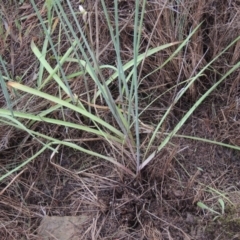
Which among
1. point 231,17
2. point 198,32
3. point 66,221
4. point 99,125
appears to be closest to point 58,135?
point 99,125

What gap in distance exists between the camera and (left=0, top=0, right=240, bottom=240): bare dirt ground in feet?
4.25

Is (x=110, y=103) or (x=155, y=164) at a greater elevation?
(x=110, y=103)

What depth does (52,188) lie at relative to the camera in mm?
1398

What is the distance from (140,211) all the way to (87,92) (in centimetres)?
37

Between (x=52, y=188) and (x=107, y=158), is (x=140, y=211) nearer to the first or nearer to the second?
(x=107, y=158)

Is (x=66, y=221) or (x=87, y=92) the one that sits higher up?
(x=87, y=92)

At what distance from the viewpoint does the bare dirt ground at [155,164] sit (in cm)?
129

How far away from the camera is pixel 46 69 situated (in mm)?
A: 1444

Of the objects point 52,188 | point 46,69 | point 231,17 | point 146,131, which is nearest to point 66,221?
point 52,188

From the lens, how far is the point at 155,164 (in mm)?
1302

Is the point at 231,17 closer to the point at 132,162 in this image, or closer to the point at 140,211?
the point at 132,162

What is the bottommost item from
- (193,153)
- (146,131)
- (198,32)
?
(193,153)

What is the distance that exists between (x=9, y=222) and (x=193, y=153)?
56cm

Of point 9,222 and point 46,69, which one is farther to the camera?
point 46,69
